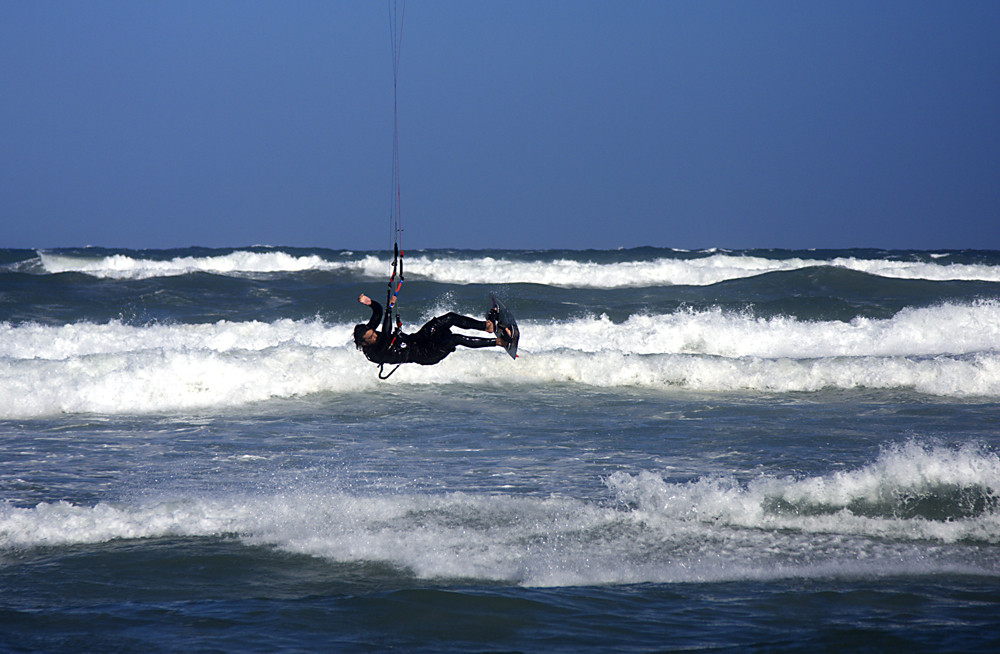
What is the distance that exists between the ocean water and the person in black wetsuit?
1.16 m

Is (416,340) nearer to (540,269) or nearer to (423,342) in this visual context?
(423,342)

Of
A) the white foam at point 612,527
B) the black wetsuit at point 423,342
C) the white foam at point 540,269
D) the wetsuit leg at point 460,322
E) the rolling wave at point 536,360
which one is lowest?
the white foam at point 612,527

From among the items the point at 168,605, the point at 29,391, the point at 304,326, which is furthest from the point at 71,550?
the point at 304,326

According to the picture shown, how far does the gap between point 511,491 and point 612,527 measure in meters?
1.23

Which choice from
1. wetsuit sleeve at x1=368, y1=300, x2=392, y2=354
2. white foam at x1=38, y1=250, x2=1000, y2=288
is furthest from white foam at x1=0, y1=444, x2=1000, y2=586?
white foam at x1=38, y1=250, x2=1000, y2=288

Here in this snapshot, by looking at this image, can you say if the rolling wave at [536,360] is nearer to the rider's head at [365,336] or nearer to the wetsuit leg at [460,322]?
the rider's head at [365,336]

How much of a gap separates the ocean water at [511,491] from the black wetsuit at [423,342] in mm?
1144

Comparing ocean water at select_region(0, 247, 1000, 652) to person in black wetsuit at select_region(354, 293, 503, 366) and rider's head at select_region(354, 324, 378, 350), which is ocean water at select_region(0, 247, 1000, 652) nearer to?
person in black wetsuit at select_region(354, 293, 503, 366)

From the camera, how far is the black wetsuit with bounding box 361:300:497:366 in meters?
7.82

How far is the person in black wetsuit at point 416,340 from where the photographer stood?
7.77 m

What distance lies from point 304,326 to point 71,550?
1142 cm

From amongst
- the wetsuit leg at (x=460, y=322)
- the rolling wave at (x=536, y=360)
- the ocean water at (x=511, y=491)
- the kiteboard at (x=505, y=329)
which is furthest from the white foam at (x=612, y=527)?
the rolling wave at (x=536, y=360)

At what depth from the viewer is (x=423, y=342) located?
26.8ft

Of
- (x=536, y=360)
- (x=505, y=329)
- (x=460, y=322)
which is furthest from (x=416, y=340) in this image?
(x=536, y=360)
